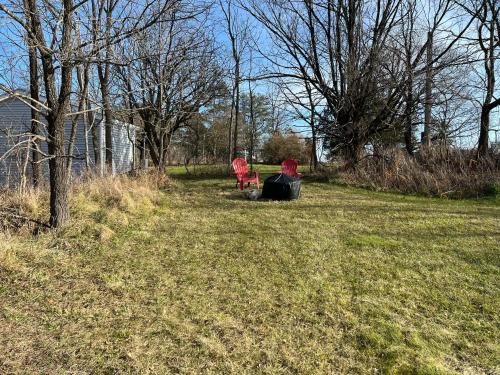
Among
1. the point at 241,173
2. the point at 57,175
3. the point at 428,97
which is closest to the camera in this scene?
the point at 57,175

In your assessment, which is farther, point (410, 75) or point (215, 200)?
point (410, 75)

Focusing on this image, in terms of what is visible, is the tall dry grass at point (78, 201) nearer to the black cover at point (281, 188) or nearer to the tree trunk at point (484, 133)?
the black cover at point (281, 188)

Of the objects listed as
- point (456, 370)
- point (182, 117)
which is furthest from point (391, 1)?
point (456, 370)

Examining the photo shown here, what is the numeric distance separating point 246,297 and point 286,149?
2056 cm

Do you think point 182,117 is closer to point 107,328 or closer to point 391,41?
point 391,41

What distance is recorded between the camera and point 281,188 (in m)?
6.70

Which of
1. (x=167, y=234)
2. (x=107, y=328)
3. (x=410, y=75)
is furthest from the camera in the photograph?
(x=410, y=75)

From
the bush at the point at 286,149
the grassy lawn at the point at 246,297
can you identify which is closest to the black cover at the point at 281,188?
the grassy lawn at the point at 246,297

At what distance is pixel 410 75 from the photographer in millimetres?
9914

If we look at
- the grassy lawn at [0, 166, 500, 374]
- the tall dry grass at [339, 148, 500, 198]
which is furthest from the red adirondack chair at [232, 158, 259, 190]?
the grassy lawn at [0, 166, 500, 374]

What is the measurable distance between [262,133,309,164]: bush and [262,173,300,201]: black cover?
15.6 metres

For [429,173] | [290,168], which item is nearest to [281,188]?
[290,168]

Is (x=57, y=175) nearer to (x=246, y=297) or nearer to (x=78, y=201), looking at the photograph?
(x=78, y=201)

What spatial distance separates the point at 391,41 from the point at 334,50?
1.95 meters
